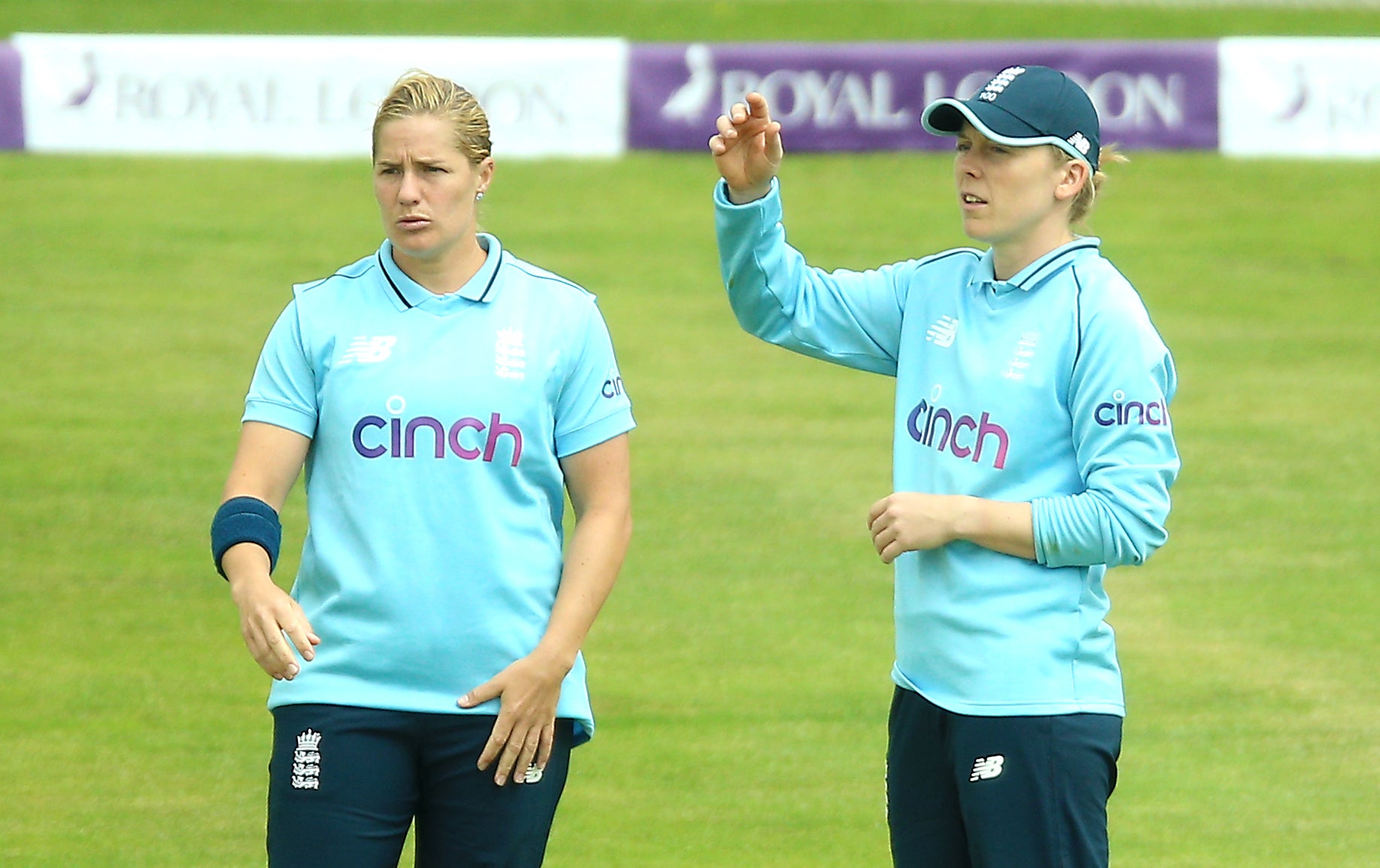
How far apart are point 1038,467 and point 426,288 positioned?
1.11 metres

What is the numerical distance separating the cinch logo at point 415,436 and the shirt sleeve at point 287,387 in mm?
108

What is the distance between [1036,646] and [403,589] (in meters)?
1.08

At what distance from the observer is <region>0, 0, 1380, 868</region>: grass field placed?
5840mm

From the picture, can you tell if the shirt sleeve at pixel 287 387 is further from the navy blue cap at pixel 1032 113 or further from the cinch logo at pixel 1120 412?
the cinch logo at pixel 1120 412

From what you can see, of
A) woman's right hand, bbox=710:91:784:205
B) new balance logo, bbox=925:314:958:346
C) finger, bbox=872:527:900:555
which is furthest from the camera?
woman's right hand, bbox=710:91:784:205

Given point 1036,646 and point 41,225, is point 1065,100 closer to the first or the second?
point 1036,646

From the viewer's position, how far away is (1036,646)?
332cm

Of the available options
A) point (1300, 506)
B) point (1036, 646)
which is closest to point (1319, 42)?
point (1300, 506)

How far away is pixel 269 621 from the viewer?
10.2 feet

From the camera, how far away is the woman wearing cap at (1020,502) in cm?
329

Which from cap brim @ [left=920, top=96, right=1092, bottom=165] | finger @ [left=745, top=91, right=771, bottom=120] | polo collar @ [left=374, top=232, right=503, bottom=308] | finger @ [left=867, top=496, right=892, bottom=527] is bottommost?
finger @ [left=867, top=496, right=892, bottom=527]

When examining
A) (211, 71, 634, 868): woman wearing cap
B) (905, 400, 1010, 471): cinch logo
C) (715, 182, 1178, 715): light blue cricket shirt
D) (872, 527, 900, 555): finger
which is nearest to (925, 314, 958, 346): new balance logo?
(715, 182, 1178, 715): light blue cricket shirt

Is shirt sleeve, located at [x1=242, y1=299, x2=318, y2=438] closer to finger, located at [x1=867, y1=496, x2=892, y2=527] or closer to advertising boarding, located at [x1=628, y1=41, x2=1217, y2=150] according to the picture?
finger, located at [x1=867, y1=496, x2=892, y2=527]

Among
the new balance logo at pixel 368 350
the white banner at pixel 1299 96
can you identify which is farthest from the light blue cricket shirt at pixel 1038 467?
the white banner at pixel 1299 96
